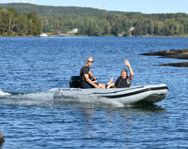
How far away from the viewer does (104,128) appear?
2352 cm

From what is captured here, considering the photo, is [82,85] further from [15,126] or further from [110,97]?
[15,126]

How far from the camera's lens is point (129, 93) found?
28.6 metres

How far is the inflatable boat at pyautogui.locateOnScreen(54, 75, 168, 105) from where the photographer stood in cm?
2847

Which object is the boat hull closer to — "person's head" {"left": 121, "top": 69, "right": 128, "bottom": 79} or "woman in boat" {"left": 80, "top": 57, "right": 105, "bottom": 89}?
"woman in boat" {"left": 80, "top": 57, "right": 105, "bottom": 89}

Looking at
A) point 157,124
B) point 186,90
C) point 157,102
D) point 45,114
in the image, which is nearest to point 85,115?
point 45,114

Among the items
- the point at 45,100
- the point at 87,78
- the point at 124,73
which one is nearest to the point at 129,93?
the point at 124,73

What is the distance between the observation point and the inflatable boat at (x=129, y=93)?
93.4 feet

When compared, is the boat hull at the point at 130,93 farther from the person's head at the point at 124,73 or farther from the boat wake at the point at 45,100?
the person's head at the point at 124,73

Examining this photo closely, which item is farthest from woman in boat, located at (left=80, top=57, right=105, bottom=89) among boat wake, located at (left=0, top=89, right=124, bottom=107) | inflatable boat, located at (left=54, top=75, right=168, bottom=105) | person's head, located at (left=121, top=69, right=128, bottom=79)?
person's head, located at (left=121, top=69, right=128, bottom=79)

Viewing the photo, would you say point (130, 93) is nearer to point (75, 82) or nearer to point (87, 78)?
point (87, 78)

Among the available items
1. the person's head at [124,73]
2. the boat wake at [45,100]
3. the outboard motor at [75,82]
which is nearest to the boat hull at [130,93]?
the boat wake at [45,100]

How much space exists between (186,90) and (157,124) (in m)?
13.7

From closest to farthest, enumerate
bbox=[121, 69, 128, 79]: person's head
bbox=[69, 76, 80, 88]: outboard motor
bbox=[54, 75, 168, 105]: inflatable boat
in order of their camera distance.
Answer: bbox=[121, 69, 128, 79]: person's head < bbox=[54, 75, 168, 105]: inflatable boat < bbox=[69, 76, 80, 88]: outboard motor

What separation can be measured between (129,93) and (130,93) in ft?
0.13
